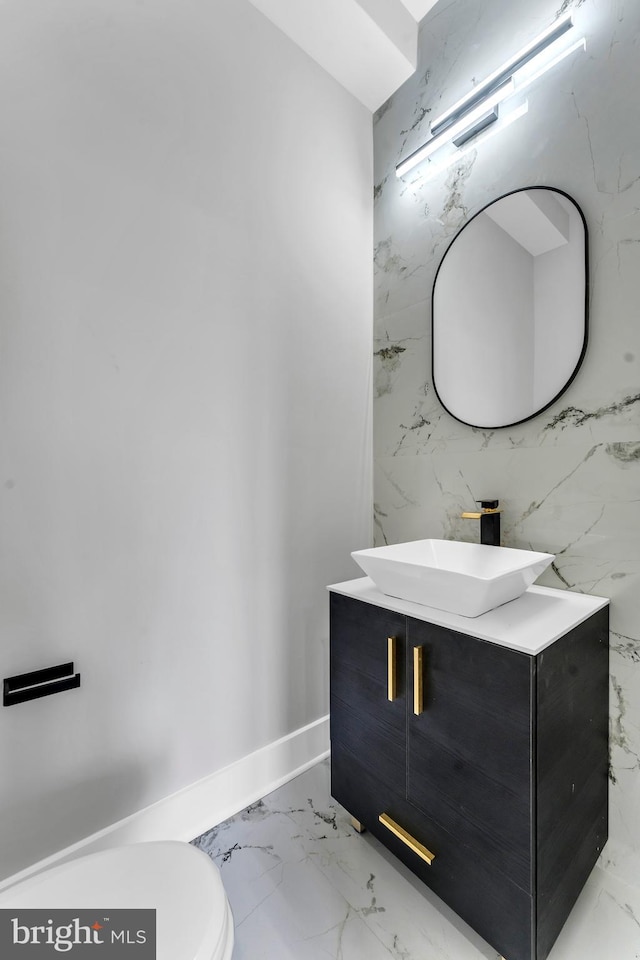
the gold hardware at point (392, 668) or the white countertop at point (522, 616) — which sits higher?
the white countertop at point (522, 616)

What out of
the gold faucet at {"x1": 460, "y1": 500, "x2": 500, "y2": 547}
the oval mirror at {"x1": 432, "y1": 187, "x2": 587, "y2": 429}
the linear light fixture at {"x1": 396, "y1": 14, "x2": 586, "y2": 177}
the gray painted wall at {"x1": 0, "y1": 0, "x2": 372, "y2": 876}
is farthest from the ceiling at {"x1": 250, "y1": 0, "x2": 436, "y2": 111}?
the gold faucet at {"x1": 460, "y1": 500, "x2": 500, "y2": 547}

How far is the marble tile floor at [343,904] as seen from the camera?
0.98 m

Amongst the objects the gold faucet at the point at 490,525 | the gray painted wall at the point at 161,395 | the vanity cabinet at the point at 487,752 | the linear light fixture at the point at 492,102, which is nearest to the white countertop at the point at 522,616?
the vanity cabinet at the point at 487,752

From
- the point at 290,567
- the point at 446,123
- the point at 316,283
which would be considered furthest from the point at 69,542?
the point at 446,123

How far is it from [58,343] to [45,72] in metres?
0.67

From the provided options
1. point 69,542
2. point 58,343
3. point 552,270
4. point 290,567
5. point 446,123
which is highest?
point 446,123

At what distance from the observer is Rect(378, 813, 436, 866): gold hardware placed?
1.03 meters

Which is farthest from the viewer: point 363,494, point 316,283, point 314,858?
point 363,494

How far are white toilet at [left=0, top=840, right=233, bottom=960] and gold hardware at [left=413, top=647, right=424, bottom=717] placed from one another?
0.54 meters

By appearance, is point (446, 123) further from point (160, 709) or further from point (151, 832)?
point (151, 832)

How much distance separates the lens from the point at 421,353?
1.66 meters

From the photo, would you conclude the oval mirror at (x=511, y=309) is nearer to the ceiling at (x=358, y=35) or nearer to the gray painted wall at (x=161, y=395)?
the gray painted wall at (x=161, y=395)

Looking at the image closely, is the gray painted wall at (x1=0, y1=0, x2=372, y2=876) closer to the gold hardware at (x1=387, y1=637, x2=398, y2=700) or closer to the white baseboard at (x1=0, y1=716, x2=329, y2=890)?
the white baseboard at (x1=0, y1=716, x2=329, y2=890)

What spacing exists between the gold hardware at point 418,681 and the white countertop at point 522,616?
9 cm
